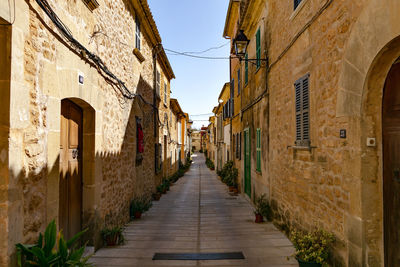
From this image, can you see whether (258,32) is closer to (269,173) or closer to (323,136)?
(269,173)

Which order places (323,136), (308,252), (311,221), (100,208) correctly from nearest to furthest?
(308,252), (323,136), (311,221), (100,208)

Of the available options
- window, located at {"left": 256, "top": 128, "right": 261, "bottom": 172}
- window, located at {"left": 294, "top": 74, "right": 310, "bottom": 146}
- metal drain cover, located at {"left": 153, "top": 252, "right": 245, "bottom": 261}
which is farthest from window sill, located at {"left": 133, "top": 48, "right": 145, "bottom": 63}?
metal drain cover, located at {"left": 153, "top": 252, "right": 245, "bottom": 261}

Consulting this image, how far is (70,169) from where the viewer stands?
4.12 metres

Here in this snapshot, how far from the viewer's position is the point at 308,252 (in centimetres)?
358

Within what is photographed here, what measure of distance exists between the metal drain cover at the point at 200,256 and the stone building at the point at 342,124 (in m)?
1.33

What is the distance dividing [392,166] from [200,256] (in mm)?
3138

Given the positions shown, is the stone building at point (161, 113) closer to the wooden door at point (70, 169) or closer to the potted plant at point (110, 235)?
the potted plant at point (110, 235)

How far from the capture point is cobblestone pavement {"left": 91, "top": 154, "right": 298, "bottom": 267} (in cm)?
423

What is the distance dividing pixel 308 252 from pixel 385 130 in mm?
1885

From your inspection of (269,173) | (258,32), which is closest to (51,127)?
(269,173)

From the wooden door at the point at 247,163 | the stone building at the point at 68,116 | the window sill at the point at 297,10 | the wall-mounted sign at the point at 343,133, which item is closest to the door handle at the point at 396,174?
the wall-mounted sign at the point at 343,133

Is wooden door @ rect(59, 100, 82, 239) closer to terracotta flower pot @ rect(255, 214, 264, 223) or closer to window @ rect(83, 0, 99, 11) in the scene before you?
window @ rect(83, 0, 99, 11)

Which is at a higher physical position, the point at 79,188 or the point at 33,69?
the point at 33,69

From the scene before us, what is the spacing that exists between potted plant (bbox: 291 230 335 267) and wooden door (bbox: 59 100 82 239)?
11.3ft
